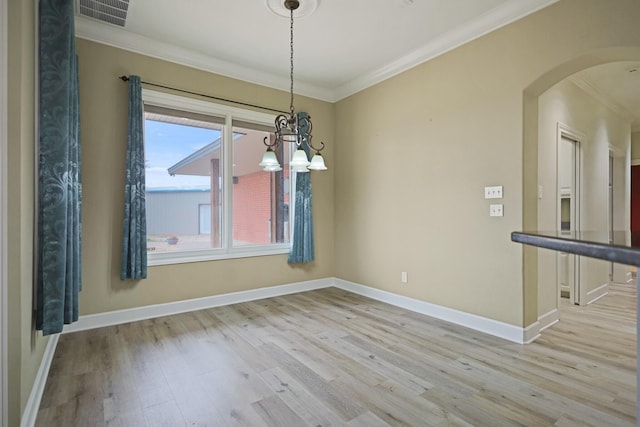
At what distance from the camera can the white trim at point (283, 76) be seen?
2938 millimetres

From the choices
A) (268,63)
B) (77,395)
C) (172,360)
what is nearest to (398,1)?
(268,63)

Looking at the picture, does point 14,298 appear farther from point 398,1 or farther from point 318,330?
point 398,1

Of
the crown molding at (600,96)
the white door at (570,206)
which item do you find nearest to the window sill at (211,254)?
the white door at (570,206)

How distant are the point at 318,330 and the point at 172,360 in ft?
4.40

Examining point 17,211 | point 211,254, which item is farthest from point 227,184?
point 17,211

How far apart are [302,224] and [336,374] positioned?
8.35 ft

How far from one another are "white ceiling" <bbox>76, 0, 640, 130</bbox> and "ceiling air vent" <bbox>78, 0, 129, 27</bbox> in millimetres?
67

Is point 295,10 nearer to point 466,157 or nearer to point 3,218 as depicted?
point 466,157

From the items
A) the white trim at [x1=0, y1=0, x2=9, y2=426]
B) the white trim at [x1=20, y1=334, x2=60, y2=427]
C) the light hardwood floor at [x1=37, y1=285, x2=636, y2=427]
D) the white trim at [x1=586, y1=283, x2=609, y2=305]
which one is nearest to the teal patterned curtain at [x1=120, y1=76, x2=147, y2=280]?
the light hardwood floor at [x1=37, y1=285, x2=636, y2=427]

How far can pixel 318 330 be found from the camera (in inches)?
127

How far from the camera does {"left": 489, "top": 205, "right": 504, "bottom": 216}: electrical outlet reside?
3.03 m

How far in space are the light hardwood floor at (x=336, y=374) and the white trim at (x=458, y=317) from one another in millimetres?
109

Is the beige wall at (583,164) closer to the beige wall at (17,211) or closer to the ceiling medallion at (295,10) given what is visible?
the ceiling medallion at (295,10)

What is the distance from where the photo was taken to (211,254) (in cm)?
402
